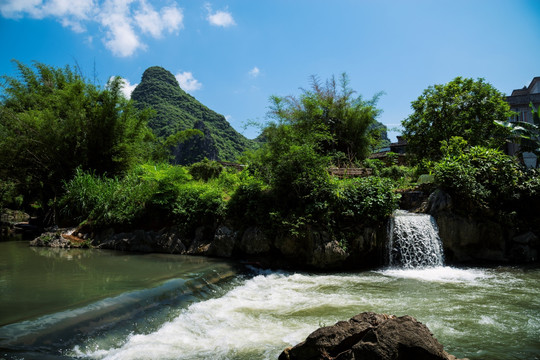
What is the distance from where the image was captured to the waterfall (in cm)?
916

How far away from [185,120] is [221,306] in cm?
5921

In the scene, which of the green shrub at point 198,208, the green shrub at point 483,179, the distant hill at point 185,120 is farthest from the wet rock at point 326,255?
the distant hill at point 185,120

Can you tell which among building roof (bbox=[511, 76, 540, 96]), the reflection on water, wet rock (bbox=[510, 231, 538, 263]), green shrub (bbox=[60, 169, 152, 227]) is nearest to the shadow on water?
the reflection on water

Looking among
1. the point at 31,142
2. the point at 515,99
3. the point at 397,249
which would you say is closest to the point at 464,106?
the point at 397,249

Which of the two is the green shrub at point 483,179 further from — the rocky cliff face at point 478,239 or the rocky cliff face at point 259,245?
the rocky cliff face at point 259,245

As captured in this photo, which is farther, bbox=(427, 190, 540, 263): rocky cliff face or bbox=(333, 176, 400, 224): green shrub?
bbox=(427, 190, 540, 263): rocky cliff face

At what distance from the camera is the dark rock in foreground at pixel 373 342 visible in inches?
105

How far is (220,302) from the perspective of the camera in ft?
19.0

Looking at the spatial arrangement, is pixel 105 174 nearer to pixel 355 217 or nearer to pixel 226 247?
pixel 226 247

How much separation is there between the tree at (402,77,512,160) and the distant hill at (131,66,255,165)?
1319 inches

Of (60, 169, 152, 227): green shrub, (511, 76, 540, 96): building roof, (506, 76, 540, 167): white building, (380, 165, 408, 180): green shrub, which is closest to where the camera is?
(60, 169, 152, 227): green shrub

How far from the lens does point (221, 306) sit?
18.3 feet

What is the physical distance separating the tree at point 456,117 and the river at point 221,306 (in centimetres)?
936

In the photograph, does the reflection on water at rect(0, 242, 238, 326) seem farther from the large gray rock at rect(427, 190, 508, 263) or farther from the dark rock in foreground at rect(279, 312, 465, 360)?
the large gray rock at rect(427, 190, 508, 263)
